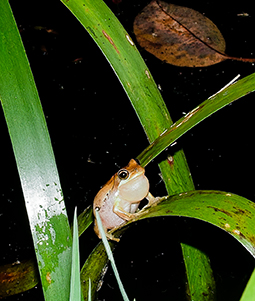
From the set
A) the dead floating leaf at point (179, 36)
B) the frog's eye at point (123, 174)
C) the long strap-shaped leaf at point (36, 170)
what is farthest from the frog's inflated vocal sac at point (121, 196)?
the dead floating leaf at point (179, 36)

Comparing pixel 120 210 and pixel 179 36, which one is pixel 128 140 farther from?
pixel 120 210

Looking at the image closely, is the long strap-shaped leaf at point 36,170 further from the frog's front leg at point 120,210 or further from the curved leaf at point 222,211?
the frog's front leg at point 120,210

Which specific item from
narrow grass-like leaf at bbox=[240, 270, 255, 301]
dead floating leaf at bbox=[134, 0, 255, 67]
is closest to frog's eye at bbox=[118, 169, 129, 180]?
narrow grass-like leaf at bbox=[240, 270, 255, 301]

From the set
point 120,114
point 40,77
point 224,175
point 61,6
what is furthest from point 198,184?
point 61,6

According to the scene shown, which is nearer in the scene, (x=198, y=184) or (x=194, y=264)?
(x=194, y=264)

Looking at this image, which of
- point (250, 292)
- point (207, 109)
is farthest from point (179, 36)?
point (250, 292)

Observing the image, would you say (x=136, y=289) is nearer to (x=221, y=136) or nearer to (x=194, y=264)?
(x=194, y=264)
